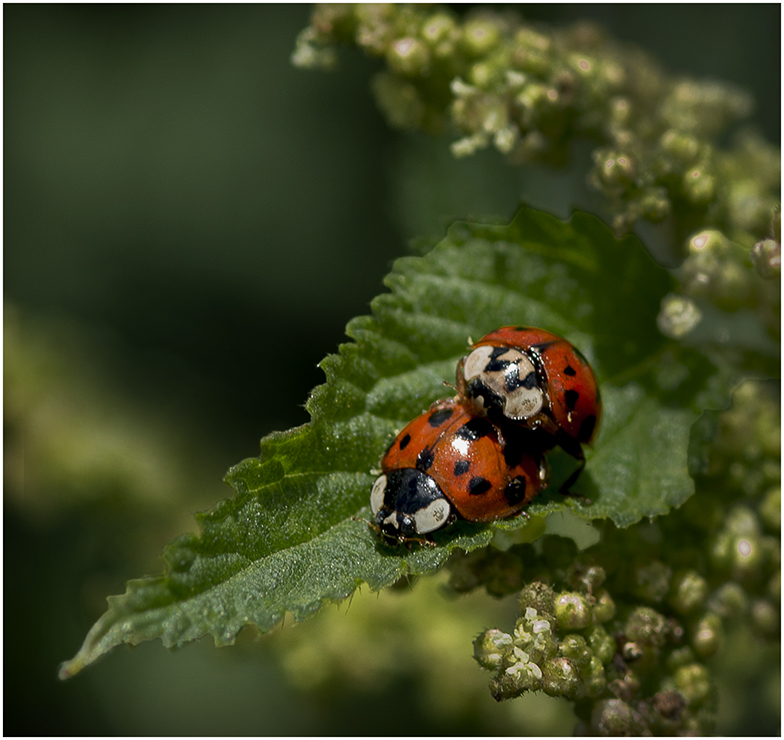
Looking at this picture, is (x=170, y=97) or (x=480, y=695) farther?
(x=170, y=97)

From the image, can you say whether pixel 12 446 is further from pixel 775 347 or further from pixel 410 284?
pixel 775 347

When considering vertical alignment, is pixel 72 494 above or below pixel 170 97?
below

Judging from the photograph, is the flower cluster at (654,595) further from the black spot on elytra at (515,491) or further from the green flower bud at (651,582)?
the black spot on elytra at (515,491)

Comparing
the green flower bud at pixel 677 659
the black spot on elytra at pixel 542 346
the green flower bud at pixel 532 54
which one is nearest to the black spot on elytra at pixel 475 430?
the black spot on elytra at pixel 542 346

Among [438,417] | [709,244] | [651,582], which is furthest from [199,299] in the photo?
[651,582]

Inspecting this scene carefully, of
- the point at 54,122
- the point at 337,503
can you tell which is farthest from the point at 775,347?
the point at 54,122

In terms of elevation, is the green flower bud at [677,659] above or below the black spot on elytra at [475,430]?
below
